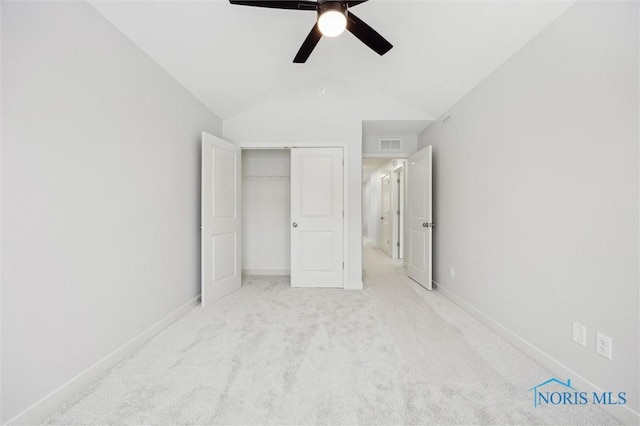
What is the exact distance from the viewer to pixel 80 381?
160 centimetres

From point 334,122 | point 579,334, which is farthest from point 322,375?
point 334,122

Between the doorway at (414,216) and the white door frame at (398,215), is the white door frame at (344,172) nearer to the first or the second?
the doorway at (414,216)

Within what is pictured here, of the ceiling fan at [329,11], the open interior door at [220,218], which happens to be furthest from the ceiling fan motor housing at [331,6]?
the open interior door at [220,218]

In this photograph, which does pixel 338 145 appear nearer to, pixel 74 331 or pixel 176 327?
pixel 176 327

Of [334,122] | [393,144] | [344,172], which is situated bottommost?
[344,172]

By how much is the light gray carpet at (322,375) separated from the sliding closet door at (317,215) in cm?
96

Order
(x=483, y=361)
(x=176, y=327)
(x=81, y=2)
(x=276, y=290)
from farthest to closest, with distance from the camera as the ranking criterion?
(x=276, y=290)
(x=176, y=327)
(x=483, y=361)
(x=81, y=2)

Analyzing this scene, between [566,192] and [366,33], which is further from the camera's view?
[366,33]

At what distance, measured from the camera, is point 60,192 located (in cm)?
150

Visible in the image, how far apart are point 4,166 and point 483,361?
9.82ft

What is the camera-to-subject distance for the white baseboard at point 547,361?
52.3 inches

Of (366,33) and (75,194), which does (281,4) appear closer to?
(366,33)

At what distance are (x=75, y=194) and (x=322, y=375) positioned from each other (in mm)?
1886

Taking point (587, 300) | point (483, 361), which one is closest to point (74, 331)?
point (483, 361)
